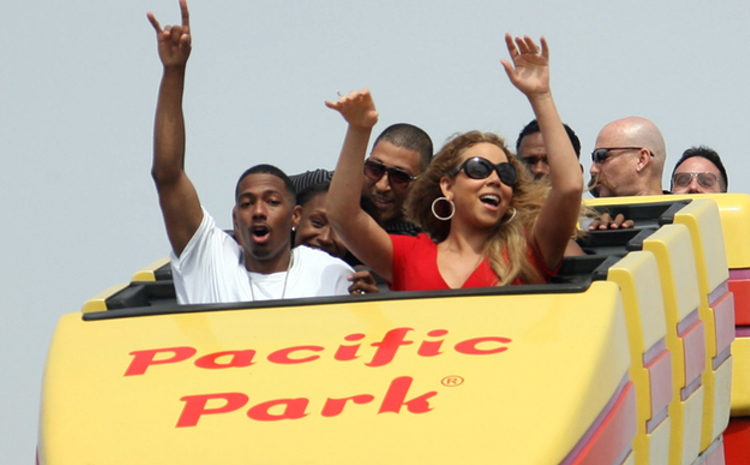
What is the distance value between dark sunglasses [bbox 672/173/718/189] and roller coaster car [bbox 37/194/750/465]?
314cm

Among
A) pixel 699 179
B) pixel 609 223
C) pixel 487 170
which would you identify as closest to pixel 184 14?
pixel 487 170

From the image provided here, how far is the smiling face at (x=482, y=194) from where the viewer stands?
538 centimetres

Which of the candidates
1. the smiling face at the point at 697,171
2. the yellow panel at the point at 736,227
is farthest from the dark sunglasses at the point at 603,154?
the yellow panel at the point at 736,227

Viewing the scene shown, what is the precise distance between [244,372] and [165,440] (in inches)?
14.8

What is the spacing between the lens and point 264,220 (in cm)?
577

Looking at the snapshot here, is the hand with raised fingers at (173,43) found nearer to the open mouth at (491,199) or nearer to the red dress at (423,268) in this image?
the red dress at (423,268)

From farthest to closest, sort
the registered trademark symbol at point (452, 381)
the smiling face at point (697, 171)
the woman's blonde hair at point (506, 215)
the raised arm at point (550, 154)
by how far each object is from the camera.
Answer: the smiling face at point (697, 171)
the woman's blonde hair at point (506, 215)
the raised arm at point (550, 154)
the registered trademark symbol at point (452, 381)

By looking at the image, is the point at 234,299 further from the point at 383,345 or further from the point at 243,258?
the point at 383,345

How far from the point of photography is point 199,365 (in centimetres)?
464

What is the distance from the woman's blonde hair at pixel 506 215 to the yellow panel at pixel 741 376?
4.17 ft

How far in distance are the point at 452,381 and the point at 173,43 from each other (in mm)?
1915

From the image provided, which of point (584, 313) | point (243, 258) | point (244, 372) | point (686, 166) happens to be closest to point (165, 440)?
point (244, 372)

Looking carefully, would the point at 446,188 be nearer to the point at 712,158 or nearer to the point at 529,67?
the point at 529,67

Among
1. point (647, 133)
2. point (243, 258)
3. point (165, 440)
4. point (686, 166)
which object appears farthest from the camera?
point (686, 166)
